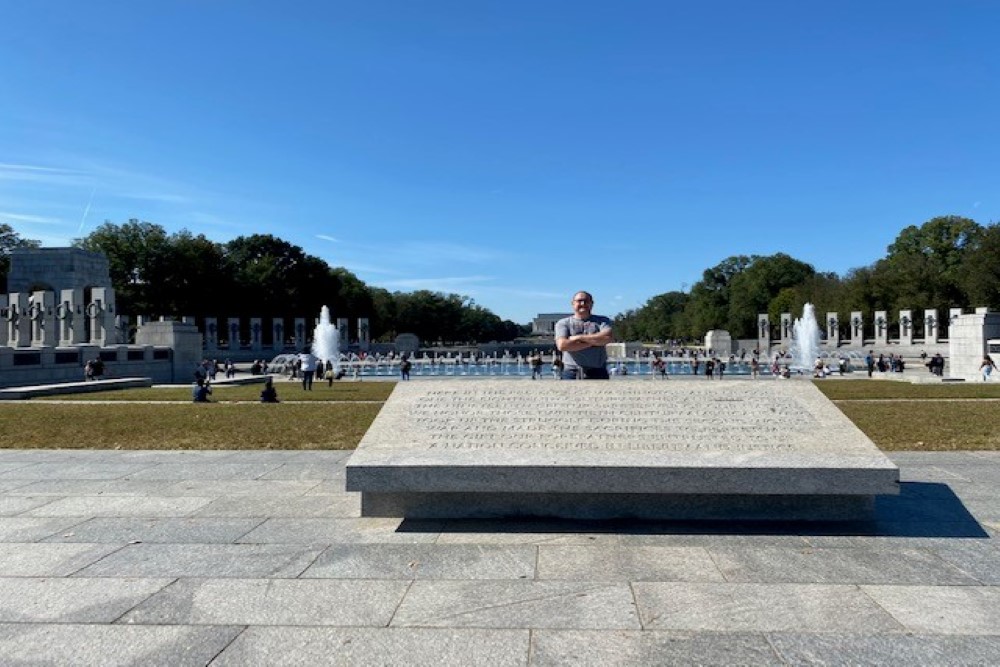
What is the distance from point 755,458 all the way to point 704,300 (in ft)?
434

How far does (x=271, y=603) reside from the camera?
15.8 ft

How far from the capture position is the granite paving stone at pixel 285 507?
731 centimetres

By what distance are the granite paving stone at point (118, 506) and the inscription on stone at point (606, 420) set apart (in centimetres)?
279

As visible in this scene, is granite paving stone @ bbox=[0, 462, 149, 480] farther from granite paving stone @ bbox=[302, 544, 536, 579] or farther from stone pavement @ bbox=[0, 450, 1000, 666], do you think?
granite paving stone @ bbox=[302, 544, 536, 579]

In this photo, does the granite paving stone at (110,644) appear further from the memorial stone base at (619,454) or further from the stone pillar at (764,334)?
the stone pillar at (764,334)

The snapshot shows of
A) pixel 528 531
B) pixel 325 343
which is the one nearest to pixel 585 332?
pixel 528 531

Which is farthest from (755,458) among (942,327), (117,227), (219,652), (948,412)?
(942,327)

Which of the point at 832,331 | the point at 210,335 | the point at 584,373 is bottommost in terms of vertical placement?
the point at 584,373

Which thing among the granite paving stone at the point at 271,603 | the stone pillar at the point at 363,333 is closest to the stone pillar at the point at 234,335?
the stone pillar at the point at 363,333

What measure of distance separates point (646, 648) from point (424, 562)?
220 cm

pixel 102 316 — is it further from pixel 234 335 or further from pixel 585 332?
pixel 585 332

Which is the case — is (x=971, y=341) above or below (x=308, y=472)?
above

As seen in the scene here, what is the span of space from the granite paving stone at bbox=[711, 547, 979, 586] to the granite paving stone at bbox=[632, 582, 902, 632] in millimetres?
203

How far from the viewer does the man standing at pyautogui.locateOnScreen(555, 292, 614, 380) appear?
8.63m
